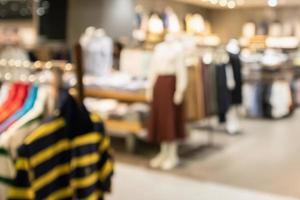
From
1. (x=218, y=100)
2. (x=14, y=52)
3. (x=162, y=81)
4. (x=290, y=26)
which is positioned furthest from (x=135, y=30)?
(x=290, y=26)

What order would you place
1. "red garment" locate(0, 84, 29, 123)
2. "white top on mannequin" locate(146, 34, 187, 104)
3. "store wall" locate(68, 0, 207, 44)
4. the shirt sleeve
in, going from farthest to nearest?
"store wall" locate(68, 0, 207, 44) → "white top on mannequin" locate(146, 34, 187, 104) → "red garment" locate(0, 84, 29, 123) → the shirt sleeve

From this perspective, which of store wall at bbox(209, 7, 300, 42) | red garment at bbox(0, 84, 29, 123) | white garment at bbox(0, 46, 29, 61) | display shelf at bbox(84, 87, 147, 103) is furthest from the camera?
store wall at bbox(209, 7, 300, 42)

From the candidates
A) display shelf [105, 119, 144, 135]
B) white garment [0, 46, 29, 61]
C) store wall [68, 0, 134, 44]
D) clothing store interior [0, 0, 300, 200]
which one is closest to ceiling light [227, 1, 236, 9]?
clothing store interior [0, 0, 300, 200]

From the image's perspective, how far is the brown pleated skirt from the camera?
476cm

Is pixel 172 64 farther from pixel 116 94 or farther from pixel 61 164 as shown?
pixel 61 164

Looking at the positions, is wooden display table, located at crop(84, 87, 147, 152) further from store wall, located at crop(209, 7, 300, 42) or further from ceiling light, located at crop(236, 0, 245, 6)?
store wall, located at crop(209, 7, 300, 42)

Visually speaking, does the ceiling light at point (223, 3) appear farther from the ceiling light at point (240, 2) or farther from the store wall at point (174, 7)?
the store wall at point (174, 7)

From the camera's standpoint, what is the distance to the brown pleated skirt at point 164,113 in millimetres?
4758

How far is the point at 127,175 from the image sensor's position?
4.64 m

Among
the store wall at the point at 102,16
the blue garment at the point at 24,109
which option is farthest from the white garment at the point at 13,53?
the blue garment at the point at 24,109

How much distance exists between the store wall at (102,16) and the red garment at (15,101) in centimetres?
522

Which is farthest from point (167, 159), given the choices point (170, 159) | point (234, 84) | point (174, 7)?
point (174, 7)

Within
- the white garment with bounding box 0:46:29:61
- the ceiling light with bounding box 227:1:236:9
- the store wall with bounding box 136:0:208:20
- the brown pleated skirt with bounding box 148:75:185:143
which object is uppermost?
the ceiling light with bounding box 227:1:236:9

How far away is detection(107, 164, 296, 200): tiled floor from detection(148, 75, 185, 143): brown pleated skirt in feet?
1.51
